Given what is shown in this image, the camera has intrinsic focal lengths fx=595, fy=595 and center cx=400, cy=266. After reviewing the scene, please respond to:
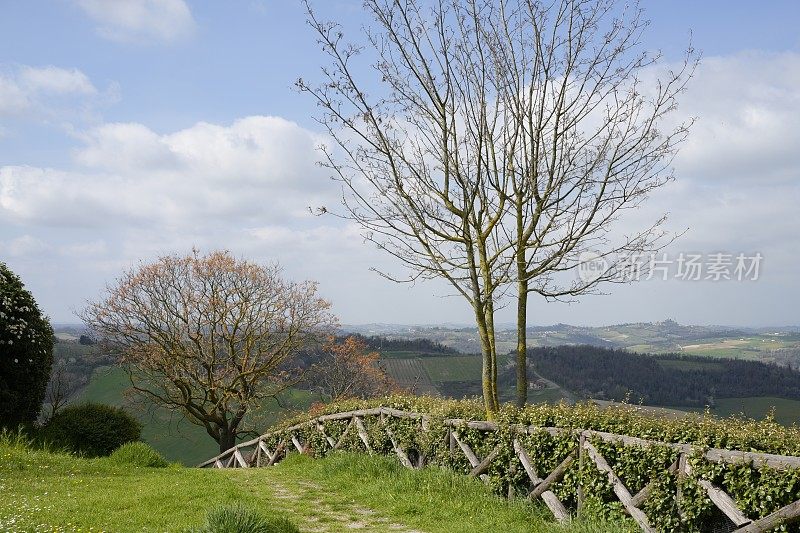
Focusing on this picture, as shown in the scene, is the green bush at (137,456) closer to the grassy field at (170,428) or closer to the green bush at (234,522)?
the green bush at (234,522)

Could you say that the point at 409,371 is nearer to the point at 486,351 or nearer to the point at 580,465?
the point at 486,351

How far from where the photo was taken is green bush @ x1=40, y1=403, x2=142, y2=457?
15008 millimetres

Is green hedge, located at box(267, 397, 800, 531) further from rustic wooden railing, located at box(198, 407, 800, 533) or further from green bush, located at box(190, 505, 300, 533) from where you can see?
green bush, located at box(190, 505, 300, 533)

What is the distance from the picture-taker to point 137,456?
13406mm

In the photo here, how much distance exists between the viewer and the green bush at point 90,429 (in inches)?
591

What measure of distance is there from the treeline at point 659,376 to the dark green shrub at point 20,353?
62.6 metres

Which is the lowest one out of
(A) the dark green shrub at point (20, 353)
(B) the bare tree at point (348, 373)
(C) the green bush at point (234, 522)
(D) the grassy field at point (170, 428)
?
(D) the grassy field at point (170, 428)

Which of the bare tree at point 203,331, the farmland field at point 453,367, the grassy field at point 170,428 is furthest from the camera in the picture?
the farmland field at point 453,367

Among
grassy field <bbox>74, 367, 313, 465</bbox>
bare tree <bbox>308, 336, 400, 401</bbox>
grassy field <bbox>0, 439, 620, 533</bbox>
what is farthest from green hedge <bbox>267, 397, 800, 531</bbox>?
grassy field <bbox>74, 367, 313, 465</bbox>

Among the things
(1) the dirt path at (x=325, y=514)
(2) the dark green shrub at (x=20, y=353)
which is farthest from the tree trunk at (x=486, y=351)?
(2) the dark green shrub at (x=20, y=353)

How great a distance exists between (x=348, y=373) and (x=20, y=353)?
2165 cm

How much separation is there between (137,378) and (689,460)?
22749 millimetres

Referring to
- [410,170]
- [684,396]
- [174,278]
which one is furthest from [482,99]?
[684,396]

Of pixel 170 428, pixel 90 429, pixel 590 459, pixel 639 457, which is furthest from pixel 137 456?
pixel 170 428
